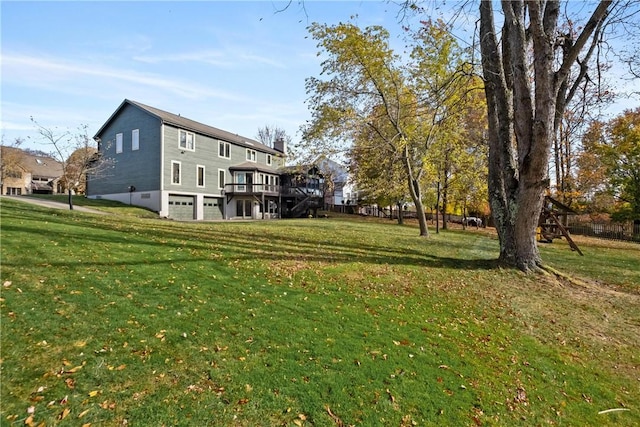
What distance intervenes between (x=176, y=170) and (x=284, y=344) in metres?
24.0

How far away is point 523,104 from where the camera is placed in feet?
26.8

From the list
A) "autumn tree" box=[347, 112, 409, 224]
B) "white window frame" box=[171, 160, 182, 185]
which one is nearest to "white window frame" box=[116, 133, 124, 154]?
"white window frame" box=[171, 160, 182, 185]

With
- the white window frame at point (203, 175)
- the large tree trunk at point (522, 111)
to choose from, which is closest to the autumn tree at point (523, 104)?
the large tree trunk at point (522, 111)

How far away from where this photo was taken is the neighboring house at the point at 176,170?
960 inches

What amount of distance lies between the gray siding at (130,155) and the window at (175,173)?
101 centimetres

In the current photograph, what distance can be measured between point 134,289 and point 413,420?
14.4ft

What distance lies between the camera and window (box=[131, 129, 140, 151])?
25.7 meters

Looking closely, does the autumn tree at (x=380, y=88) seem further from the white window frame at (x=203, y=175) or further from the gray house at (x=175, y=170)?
the white window frame at (x=203, y=175)

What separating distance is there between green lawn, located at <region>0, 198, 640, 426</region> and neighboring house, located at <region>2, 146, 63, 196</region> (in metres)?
42.3

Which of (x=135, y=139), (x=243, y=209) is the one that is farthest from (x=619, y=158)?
(x=135, y=139)

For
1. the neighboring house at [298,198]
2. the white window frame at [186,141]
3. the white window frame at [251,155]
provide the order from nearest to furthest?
the white window frame at [186,141] < the white window frame at [251,155] < the neighboring house at [298,198]

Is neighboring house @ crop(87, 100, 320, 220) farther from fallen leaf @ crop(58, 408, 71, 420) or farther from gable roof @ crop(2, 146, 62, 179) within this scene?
gable roof @ crop(2, 146, 62, 179)

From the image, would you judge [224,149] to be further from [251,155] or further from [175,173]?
[175,173]

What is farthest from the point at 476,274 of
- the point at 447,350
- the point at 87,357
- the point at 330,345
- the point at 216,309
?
the point at 87,357
